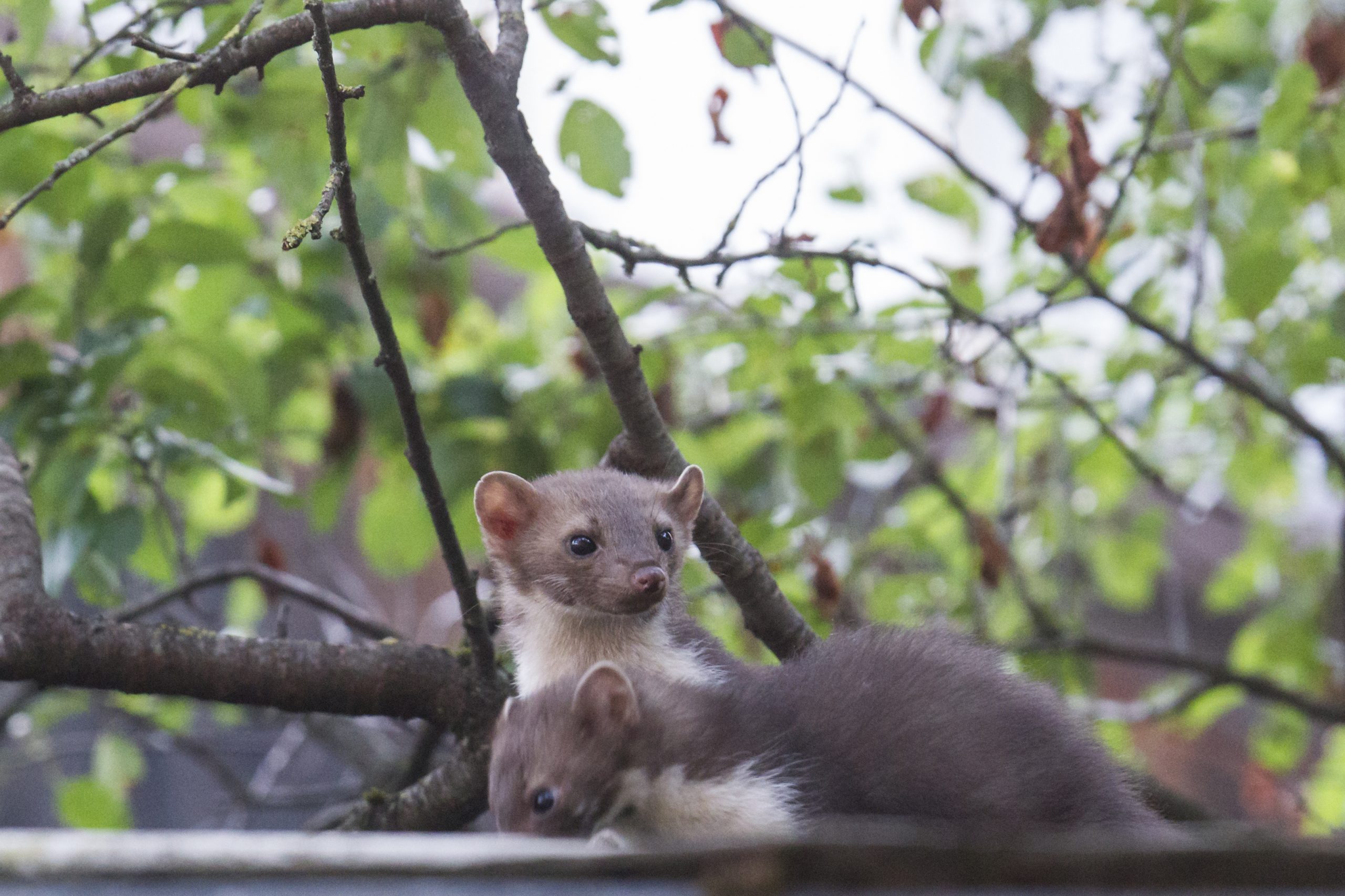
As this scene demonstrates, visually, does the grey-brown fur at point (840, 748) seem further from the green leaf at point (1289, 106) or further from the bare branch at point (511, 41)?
the green leaf at point (1289, 106)

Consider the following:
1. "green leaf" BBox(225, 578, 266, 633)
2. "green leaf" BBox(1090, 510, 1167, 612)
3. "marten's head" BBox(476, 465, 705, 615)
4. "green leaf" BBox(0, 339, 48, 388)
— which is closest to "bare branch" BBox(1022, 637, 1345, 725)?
"green leaf" BBox(1090, 510, 1167, 612)

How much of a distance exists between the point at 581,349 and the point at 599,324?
7.54 ft

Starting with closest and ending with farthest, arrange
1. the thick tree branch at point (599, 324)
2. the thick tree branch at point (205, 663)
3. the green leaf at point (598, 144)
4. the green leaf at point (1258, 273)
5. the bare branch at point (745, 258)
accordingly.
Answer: the thick tree branch at point (599, 324)
the thick tree branch at point (205, 663)
the bare branch at point (745, 258)
the green leaf at point (598, 144)
the green leaf at point (1258, 273)

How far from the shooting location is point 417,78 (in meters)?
4.09

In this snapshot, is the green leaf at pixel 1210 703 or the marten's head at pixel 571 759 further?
the green leaf at pixel 1210 703

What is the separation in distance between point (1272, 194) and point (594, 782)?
3.92 meters

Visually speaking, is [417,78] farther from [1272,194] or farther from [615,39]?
[1272,194]

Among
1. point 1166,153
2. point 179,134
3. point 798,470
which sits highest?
point 179,134

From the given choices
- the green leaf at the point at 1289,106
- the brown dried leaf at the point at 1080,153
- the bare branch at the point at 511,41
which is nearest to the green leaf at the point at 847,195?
the brown dried leaf at the point at 1080,153

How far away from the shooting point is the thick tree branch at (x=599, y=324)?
2.88m

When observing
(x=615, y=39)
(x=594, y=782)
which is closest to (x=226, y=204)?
(x=615, y=39)

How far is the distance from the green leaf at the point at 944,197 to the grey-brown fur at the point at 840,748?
2.70 metres

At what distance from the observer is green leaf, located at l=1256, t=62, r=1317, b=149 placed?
4.38 m

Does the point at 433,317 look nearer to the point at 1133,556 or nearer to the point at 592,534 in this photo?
the point at 592,534
